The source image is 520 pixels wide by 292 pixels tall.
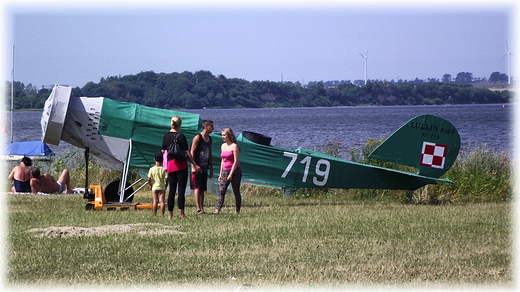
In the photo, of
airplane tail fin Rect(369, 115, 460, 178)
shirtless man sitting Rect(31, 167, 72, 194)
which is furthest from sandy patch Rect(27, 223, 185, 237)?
shirtless man sitting Rect(31, 167, 72, 194)

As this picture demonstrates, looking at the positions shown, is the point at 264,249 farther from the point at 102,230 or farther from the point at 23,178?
the point at 23,178

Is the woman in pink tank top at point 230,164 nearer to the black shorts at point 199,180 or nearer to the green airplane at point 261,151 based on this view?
the black shorts at point 199,180

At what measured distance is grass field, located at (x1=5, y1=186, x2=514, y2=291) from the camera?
20.2ft

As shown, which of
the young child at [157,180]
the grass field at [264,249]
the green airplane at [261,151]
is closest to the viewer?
the grass field at [264,249]

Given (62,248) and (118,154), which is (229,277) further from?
(118,154)

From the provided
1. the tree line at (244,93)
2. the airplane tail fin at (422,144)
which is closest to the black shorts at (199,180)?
the airplane tail fin at (422,144)

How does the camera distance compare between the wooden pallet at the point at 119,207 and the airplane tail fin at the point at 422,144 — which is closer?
the wooden pallet at the point at 119,207

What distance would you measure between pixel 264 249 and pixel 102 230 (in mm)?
2571

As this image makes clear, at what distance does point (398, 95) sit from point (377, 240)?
136 meters

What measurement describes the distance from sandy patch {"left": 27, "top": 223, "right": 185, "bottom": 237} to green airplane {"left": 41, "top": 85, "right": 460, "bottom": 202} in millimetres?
3271

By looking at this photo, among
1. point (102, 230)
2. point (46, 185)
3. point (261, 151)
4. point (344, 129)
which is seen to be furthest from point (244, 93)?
point (102, 230)

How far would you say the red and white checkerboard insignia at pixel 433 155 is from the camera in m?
12.6

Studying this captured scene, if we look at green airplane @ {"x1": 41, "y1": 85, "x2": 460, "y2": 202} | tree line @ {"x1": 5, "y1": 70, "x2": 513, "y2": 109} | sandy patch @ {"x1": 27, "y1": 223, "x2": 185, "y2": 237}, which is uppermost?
tree line @ {"x1": 5, "y1": 70, "x2": 513, "y2": 109}

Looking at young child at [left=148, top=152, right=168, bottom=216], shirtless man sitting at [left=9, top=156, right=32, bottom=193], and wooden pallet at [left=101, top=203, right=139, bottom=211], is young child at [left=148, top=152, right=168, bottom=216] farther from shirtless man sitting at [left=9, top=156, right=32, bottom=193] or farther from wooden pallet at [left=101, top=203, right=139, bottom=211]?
shirtless man sitting at [left=9, top=156, right=32, bottom=193]
